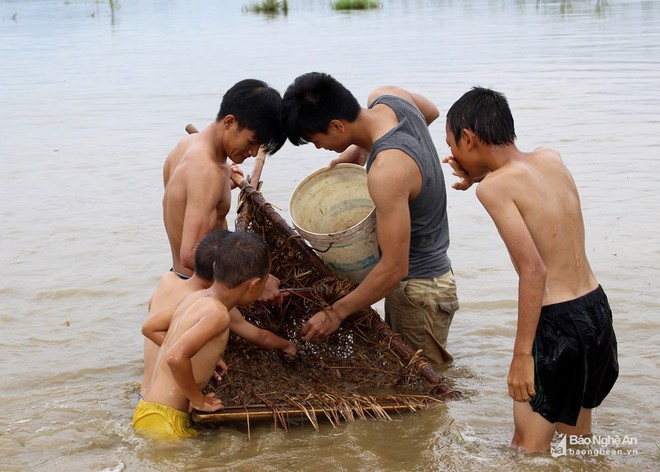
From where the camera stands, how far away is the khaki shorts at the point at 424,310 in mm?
4508

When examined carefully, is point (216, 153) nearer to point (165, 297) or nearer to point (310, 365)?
point (165, 297)

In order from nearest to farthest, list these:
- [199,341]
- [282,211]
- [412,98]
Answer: [199,341], [412,98], [282,211]

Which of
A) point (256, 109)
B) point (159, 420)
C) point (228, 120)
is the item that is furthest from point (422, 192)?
point (159, 420)

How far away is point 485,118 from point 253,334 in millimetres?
1648

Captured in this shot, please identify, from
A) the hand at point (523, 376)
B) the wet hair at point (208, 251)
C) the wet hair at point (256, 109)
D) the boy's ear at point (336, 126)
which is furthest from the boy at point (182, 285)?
the hand at point (523, 376)

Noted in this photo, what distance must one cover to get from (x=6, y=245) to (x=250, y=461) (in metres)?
4.31

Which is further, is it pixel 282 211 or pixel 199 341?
pixel 282 211

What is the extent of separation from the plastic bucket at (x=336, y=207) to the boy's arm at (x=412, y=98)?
1.36ft

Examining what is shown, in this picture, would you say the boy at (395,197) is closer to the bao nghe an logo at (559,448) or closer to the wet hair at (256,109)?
the wet hair at (256,109)

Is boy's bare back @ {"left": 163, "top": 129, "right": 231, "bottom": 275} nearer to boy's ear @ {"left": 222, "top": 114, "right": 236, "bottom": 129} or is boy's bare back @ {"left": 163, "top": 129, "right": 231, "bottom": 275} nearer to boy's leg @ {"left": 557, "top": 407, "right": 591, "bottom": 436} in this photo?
boy's ear @ {"left": 222, "top": 114, "right": 236, "bottom": 129}

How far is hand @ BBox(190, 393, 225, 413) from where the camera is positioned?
380cm

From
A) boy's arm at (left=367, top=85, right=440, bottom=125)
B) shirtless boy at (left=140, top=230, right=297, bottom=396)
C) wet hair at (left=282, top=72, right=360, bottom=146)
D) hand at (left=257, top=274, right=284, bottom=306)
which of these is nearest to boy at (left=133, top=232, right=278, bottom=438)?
shirtless boy at (left=140, top=230, right=297, bottom=396)

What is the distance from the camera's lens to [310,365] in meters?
4.65

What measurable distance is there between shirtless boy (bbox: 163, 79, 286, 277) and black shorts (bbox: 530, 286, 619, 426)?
171 cm
